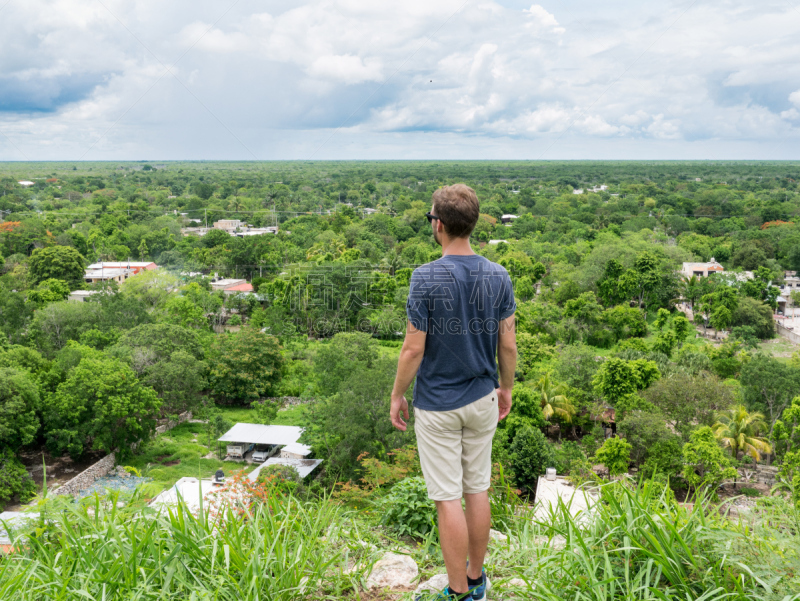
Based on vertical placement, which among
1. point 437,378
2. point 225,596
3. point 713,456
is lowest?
point 713,456

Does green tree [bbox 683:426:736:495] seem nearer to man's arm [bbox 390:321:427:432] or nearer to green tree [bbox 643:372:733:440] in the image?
green tree [bbox 643:372:733:440]

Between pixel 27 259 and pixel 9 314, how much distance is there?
478 inches

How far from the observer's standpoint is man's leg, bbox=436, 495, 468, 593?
7.47 ft

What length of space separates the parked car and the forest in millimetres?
1197

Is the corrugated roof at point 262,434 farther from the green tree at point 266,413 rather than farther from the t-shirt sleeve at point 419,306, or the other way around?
the t-shirt sleeve at point 419,306

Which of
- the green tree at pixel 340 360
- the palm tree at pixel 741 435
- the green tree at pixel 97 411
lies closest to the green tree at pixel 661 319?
the palm tree at pixel 741 435

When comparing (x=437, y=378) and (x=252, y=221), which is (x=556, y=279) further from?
(x=437, y=378)

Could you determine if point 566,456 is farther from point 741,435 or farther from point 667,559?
point 667,559

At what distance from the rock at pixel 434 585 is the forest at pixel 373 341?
63 centimetres

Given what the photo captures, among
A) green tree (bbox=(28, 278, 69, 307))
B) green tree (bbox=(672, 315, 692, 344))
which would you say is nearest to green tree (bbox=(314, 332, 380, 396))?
green tree (bbox=(672, 315, 692, 344))

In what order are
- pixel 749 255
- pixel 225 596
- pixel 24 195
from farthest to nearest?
1. pixel 24 195
2. pixel 749 255
3. pixel 225 596

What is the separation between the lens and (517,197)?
63.1m

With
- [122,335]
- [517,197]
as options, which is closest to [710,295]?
[122,335]

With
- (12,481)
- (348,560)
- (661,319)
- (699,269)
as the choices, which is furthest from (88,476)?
(699,269)
